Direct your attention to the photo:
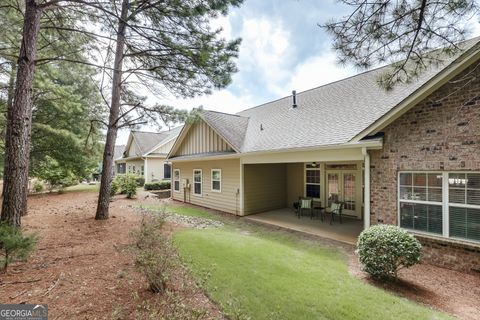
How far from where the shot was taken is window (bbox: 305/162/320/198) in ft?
39.2

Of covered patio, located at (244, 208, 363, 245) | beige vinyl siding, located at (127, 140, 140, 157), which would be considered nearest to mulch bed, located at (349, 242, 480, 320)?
covered patio, located at (244, 208, 363, 245)

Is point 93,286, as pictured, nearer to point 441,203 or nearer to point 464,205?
point 441,203

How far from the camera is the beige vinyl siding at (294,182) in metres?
12.6

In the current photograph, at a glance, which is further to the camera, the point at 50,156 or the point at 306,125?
the point at 50,156

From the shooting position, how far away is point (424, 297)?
425 cm

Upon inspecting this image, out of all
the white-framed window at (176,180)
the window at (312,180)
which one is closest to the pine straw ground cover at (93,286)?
the window at (312,180)

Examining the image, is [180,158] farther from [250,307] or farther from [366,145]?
[250,307]

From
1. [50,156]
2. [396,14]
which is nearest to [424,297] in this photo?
[396,14]

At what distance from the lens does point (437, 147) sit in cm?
546

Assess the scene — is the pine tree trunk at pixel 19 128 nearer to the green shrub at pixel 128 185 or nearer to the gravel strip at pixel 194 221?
the gravel strip at pixel 194 221

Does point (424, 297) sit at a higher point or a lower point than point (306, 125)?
lower

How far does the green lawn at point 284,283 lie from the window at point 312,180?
536 cm

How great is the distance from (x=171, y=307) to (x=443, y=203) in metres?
6.30

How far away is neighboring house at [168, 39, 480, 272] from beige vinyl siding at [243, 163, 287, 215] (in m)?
0.05
